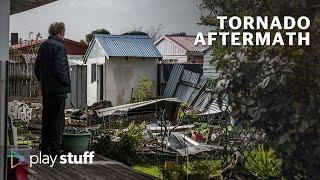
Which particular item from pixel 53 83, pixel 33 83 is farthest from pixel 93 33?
pixel 33 83

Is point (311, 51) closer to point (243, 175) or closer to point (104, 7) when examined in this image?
point (243, 175)

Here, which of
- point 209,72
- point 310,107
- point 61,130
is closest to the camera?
point 310,107

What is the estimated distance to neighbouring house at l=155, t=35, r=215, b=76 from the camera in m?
4.43

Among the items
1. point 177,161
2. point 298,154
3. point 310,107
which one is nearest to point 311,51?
point 310,107

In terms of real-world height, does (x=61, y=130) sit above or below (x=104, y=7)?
below

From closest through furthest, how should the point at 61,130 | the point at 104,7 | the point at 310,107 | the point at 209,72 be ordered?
the point at 310,107 → the point at 209,72 → the point at 104,7 → the point at 61,130

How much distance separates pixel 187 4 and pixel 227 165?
3.89ft

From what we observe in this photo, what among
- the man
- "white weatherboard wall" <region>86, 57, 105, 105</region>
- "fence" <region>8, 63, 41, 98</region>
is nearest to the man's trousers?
the man

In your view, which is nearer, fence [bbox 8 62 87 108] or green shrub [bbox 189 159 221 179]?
green shrub [bbox 189 159 221 179]

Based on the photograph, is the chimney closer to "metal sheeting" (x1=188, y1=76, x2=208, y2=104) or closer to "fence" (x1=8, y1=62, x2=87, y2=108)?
"fence" (x1=8, y1=62, x2=87, y2=108)

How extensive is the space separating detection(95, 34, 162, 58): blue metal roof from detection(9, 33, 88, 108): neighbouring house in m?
0.24

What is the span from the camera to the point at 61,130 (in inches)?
201

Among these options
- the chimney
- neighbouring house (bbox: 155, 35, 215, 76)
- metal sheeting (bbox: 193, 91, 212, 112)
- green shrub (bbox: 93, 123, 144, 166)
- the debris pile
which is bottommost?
green shrub (bbox: 93, 123, 144, 166)

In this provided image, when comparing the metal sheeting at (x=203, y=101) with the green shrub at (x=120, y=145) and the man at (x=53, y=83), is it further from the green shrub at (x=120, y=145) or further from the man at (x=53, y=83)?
the man at (x=53, y=83)
